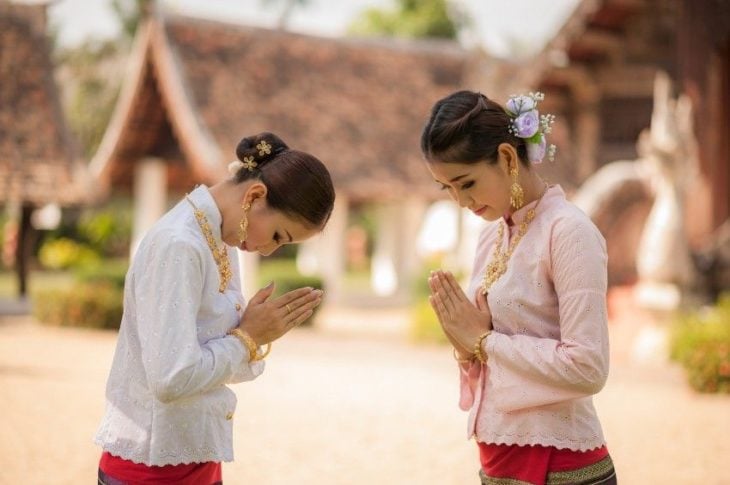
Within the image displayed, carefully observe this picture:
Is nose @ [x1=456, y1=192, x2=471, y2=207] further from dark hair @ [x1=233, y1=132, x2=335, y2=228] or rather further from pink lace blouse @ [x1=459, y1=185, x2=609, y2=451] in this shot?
dark hair @ [x1=233, y1=132, x2=335, y2=228]

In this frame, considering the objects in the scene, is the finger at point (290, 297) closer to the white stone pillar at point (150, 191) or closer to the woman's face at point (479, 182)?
the woman's face at point (479, 182)

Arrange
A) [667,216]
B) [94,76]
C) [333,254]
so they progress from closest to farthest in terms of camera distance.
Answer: [667,216] < [333,254] < [94,76]

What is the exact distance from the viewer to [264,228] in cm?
266

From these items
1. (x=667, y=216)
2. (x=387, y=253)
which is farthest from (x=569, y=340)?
(x=387, y=253)

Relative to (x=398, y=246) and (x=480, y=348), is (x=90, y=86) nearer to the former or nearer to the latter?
(x=398, y=246)

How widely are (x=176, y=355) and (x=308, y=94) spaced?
18.7 metres

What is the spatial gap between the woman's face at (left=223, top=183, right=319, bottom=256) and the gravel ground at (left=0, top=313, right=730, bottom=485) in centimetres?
353

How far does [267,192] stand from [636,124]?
14496mm

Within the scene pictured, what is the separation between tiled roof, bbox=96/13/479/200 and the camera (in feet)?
61.8

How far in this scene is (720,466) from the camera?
6492 mm

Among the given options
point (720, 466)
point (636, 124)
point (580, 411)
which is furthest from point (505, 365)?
point (636, 124)

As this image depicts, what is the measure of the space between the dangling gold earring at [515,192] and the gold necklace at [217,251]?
0.80 meters

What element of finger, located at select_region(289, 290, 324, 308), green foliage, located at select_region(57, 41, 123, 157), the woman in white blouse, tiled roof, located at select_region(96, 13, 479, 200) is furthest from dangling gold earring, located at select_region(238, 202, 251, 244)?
green foliage, located at select_region(57, 41, 123, 157)

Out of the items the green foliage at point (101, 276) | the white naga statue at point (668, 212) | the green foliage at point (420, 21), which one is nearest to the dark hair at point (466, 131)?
the white naga statue at point (668, 212)
